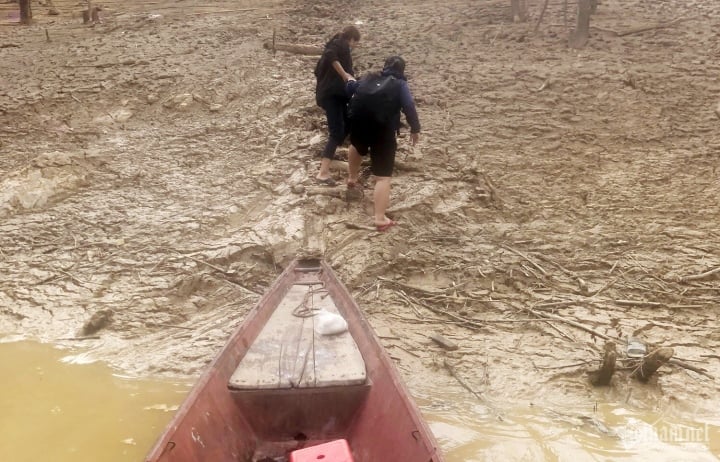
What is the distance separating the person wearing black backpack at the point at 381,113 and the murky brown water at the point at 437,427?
227 cm

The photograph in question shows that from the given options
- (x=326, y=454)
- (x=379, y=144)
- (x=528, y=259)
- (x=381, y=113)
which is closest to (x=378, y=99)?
(x=381, y=113)

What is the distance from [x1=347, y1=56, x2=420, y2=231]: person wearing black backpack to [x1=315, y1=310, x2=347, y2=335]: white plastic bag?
1.77 metres

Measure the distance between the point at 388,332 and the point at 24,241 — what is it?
407cm

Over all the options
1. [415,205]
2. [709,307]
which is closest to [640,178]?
[709,307]

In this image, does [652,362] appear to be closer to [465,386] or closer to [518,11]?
[465,386]

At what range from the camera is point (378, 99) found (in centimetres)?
513

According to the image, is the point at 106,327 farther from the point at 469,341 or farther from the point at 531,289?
the point at 531,289

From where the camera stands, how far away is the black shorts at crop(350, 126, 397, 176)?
5.34 metres

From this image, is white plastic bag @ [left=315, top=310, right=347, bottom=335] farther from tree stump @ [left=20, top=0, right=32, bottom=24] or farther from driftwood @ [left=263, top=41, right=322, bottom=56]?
tree stump @ [left=20, top=0, right=32, bottom=24]

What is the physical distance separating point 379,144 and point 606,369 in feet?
8.92

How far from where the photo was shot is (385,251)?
5.65 metres

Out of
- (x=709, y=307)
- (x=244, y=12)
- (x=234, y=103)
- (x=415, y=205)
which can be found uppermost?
(x=244, y=12)

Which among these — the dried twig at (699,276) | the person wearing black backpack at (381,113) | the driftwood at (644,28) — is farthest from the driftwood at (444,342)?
the driftwood at (644,28)

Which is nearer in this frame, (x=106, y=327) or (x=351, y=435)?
(x=351, y=435)
